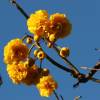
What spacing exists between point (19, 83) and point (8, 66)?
14cm

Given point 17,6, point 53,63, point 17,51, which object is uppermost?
point 17,6

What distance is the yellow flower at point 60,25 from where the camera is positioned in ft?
4.82

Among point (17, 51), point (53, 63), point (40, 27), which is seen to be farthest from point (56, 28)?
point (17, 51)

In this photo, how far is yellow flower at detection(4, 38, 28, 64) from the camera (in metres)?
1.59

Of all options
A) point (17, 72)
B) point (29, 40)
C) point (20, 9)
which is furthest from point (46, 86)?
point (20, 9)

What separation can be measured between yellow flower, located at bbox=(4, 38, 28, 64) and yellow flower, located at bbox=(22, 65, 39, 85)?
104 mm

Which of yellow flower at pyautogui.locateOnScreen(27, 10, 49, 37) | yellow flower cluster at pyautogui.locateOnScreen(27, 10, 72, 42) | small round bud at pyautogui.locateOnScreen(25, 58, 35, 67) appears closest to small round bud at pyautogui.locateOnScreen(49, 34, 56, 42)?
yellow flower cluster at pyautogui.locateOnScreen(27, 10, 72, 42)

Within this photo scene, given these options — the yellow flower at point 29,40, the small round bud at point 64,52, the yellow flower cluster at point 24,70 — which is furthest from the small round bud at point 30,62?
the small round bud at point 64,52

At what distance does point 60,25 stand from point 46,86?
425 millimetres

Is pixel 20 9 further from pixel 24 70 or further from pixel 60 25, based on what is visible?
pixel 24 70

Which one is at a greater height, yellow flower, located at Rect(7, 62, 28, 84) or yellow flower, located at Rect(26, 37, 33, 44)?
yellow flower, located at Rect(26, 37, 33, 44)

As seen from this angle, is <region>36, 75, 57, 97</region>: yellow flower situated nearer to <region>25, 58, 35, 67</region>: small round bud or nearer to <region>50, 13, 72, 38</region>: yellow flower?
<region>25, 58, 35, 67</region>: small round bud

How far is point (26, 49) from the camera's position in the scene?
5.50 feet

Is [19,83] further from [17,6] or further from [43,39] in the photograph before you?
[17,6]
